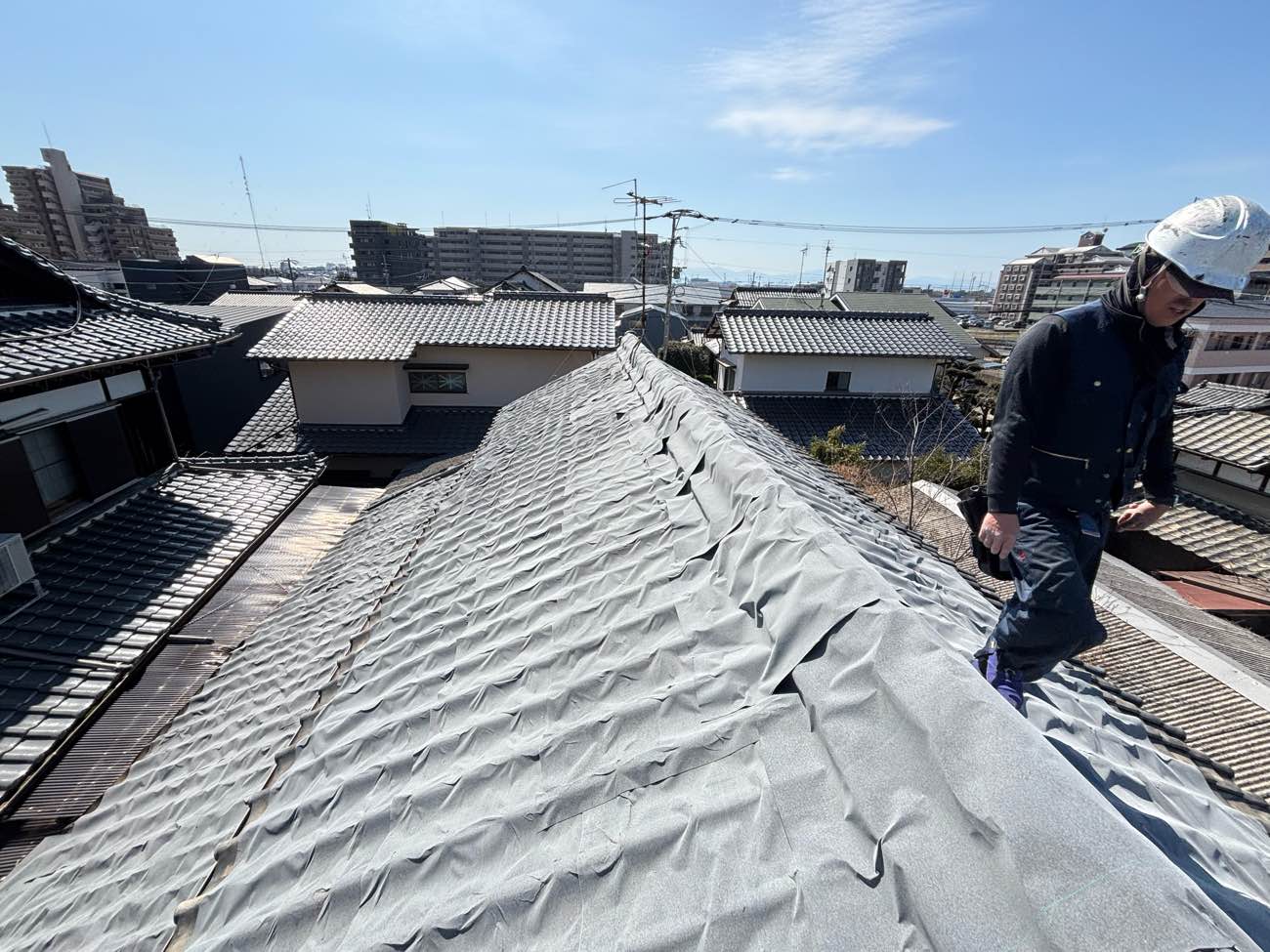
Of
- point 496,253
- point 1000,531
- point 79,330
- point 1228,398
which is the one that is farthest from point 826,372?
point 496,253

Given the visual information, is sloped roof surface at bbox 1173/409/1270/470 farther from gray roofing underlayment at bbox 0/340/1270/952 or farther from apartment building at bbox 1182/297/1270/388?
apartment building at bbox 1182/297/1270/388

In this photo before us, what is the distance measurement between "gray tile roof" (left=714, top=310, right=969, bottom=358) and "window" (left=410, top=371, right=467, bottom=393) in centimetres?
932

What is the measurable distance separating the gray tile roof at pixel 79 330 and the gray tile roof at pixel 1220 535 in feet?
61.7

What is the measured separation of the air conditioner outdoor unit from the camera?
17.8 feet

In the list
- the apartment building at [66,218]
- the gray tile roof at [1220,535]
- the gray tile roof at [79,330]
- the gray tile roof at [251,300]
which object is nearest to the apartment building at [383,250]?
the apartment building at [66,218]

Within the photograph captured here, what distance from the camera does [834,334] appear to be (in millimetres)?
19438

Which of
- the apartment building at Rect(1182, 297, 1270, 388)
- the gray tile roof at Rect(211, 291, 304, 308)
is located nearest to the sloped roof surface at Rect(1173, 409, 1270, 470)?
the apartment building at Rect(1182, 297, 1270, 388)

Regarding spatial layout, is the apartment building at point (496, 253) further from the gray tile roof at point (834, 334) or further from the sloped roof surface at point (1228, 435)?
the sloped roof surface at point (1228, 435)

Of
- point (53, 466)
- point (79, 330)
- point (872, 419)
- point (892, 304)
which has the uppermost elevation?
point (79, 330)

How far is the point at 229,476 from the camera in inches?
397

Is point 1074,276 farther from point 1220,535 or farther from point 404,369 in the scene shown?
point 404,369

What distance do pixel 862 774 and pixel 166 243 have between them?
364ft

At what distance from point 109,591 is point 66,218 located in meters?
91.7

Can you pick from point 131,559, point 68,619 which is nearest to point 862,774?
point 68,619
